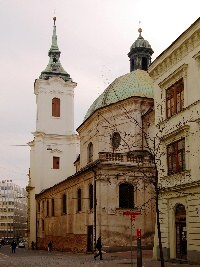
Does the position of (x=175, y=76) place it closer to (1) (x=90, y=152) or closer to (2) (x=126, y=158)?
(2) (x=126, y=158)

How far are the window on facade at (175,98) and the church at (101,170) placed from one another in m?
2.22

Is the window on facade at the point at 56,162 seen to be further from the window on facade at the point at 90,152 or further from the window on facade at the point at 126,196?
the window on facade at the point at 126,196

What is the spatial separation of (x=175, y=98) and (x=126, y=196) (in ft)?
41.1

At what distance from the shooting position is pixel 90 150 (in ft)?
152

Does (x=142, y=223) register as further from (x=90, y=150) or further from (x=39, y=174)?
(x=39, y=174)

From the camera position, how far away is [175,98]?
1013 inches

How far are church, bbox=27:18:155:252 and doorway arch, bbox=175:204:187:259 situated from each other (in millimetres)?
2429

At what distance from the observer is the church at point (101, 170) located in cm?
3553

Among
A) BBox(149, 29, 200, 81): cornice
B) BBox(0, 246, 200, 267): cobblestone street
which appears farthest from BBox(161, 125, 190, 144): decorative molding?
BBox(0, 246, 200, 267): cobblestone street

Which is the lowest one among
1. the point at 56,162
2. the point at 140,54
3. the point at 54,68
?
the point at 56,162

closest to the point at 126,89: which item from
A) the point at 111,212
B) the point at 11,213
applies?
the point at 111,212

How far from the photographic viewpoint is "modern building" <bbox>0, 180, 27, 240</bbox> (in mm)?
145000

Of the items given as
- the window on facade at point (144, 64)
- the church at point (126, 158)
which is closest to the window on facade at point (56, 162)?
the church at point (126, 158)

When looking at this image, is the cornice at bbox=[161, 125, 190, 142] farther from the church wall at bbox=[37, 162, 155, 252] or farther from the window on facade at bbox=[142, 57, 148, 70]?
the window on facade at bbox=[142, 57, 148, 70]
